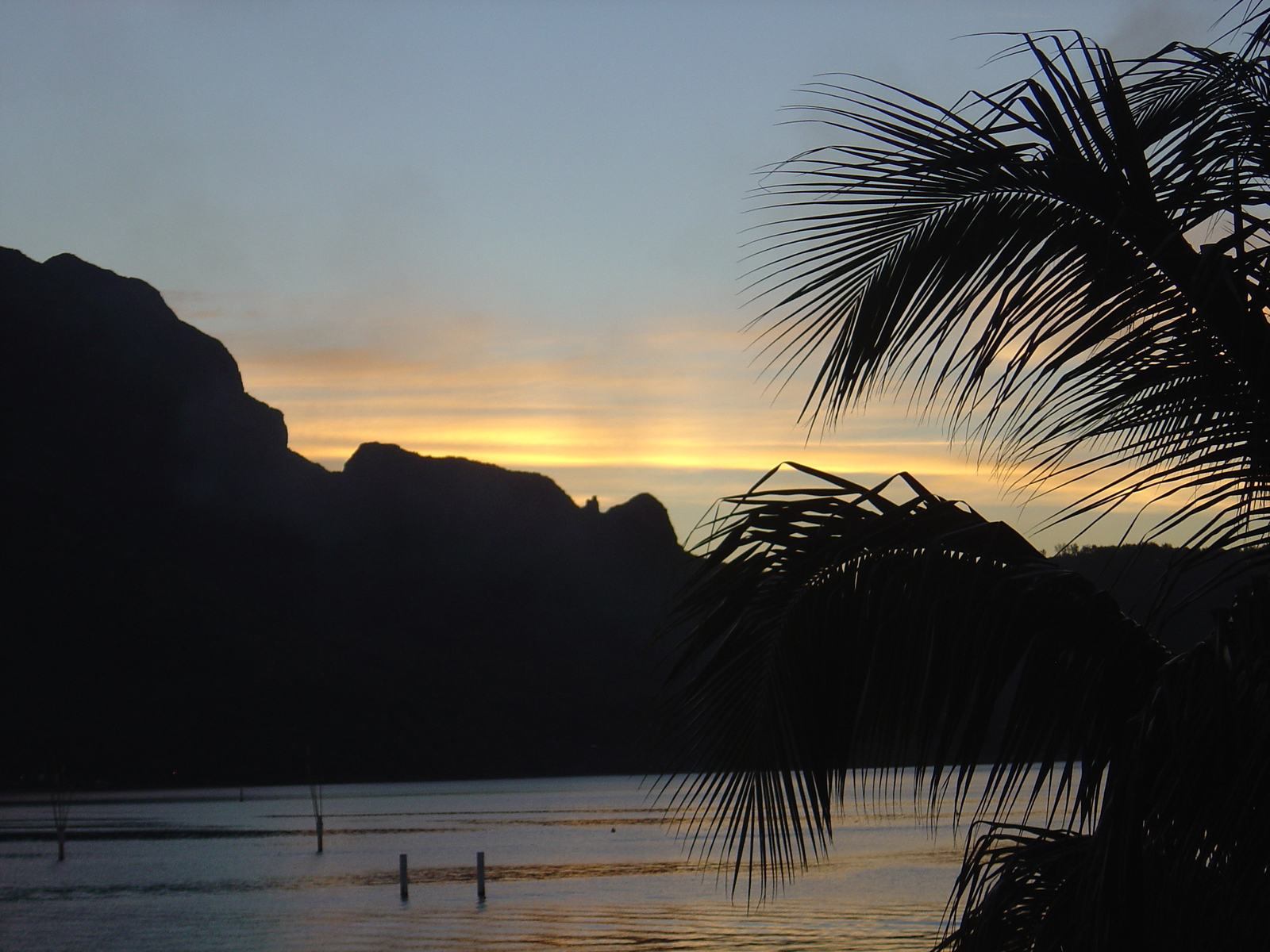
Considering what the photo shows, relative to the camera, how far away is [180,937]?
105 ft

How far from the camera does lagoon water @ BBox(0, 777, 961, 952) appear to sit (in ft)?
102

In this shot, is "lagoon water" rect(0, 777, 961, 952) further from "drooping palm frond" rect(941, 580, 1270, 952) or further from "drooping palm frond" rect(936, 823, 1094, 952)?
"drooping palm frond" rect(941, 580, 1270, 952)

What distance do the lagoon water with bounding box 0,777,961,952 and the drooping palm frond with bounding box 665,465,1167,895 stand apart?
3.11m

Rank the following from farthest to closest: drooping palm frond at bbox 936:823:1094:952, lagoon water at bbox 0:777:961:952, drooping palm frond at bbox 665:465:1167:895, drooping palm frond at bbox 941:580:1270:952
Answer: lagoon water at bbox 0:777:961:952, drooping palm frond at bbox 936:823:1094:952, drooping palm frond at bbox 665:465:1167:895, drooping palm frond at bbox 941:580:1270:952

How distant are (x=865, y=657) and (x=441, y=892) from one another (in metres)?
42.2

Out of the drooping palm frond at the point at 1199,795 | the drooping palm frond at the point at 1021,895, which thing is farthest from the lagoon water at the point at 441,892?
the drooping palm frond at the point at 1199,795

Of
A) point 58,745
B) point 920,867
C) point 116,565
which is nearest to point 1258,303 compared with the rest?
point 920,867

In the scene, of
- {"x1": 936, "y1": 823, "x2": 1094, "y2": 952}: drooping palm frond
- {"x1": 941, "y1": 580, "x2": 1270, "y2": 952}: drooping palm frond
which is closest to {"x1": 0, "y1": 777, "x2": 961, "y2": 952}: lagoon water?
{"x1": 936, "y1": 823, "x2": 1094, "y2": 952}: drooping palm frond

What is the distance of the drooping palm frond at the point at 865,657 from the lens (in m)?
3.86

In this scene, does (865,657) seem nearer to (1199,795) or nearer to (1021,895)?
(1021,895)

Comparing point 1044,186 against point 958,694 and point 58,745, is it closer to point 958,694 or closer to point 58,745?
point 958,694

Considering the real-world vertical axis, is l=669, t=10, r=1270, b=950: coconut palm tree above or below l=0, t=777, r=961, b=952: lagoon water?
above

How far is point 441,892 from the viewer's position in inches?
1706

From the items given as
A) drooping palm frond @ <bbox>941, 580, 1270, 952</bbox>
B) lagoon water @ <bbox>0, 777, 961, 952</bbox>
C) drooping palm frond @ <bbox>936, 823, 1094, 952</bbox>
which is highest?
drooping palm frond @ <bbox>941, 580, 1270, 952</bbox>
